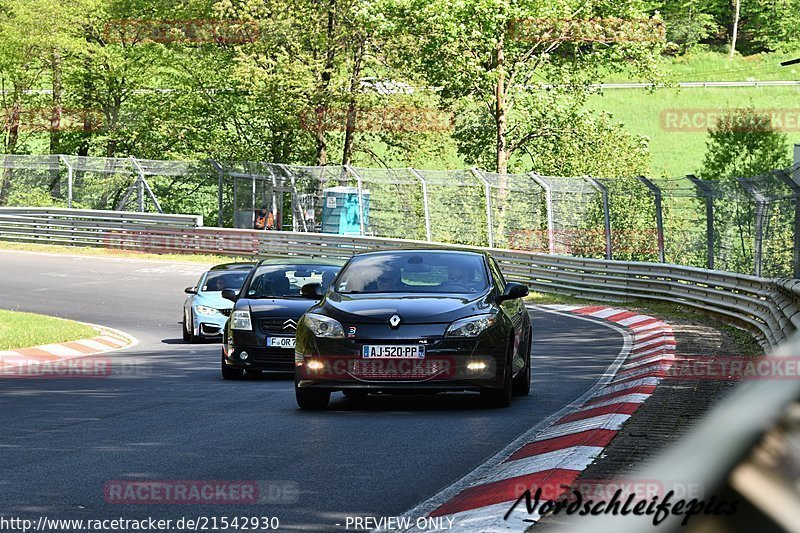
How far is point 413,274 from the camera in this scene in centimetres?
1206

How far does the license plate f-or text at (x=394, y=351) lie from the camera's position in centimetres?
1088

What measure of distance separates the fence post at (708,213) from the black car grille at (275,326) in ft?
31.6

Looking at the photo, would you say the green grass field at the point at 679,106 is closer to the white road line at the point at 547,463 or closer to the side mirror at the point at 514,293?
the side mirror at the point at 514,293

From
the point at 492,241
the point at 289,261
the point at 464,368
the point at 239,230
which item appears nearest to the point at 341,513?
the point at 464,368

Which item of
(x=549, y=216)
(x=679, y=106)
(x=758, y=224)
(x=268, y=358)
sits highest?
(x=679, y=106)

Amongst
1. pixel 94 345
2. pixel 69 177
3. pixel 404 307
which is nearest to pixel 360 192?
pixel 69 177

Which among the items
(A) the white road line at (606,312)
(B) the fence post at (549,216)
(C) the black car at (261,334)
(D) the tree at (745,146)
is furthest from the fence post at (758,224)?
(D) the tree at (745,146)

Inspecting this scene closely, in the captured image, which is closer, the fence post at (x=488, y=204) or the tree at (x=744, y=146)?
the fence post at (x=488, y=204)

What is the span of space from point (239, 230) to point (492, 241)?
968 centimetres

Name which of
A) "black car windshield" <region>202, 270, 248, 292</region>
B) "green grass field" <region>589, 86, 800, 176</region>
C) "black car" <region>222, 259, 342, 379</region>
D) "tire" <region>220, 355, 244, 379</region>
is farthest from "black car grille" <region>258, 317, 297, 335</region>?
"green grass field" <region>589, 86, 800, 176</region>

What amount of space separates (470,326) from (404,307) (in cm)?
60

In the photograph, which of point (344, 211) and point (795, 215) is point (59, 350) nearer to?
Result: point (795, 215)

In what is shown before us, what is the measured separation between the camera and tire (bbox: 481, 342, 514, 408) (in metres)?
11.2

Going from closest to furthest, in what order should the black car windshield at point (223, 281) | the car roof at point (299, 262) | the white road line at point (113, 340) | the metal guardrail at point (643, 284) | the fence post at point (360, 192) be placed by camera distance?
the metal guardrail at point (643, 284) → the car roof at point (299, 262) → the white road line at point (113, 340) → the black car windshield at point (223, 281) → the fence post at point (360, 192)
